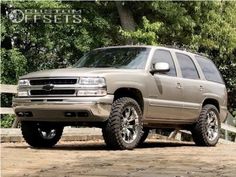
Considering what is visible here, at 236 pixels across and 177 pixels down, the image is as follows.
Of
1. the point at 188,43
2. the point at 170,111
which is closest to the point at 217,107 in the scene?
the point at 170,111

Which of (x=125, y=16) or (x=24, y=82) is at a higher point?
(x=24, y=82)

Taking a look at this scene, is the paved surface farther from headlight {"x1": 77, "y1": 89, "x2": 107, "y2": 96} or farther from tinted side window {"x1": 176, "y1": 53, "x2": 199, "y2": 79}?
headlight {"x1": 77, "y1": 89, "x2": 107, "y2": 96}

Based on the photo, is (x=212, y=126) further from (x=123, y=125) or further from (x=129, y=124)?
(x=123, y=125)

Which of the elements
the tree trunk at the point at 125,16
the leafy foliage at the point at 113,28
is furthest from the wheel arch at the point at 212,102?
the tree trunk at the point at 125,16

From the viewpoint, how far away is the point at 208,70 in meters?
11.2

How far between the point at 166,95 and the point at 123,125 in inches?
52.5

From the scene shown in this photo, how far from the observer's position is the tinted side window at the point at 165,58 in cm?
962

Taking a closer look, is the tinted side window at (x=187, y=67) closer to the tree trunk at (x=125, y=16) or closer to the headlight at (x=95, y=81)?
the headlight at (x=95, y=81)

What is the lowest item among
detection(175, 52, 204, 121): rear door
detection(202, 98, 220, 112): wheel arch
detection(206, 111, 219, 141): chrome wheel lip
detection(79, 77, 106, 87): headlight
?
detection(206, 111, 219, 141): chrome wheel lip

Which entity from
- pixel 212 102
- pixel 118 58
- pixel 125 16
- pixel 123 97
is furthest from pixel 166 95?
pixel 125 16

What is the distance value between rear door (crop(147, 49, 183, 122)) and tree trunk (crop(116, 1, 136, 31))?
37.7 ft

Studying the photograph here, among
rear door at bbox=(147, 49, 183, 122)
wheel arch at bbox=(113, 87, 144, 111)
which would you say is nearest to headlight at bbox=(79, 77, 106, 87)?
wheel arch at bbox=(113, 87, 144, 111)

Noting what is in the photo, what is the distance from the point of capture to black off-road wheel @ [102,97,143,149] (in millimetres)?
8320

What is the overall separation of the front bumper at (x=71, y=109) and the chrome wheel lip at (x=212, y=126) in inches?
116
